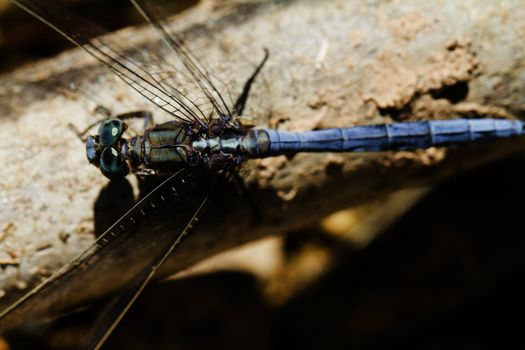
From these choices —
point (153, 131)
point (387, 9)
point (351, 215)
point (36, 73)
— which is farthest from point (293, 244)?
point (36, 73)

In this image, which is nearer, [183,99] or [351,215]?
[183,99]

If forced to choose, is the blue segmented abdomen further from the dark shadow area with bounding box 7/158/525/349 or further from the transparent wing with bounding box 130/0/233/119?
the dark shadow area with bounding box 7/158/525/349

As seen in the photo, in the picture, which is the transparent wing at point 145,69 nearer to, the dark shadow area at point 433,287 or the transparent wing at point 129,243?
the transparent wing at point 129,243

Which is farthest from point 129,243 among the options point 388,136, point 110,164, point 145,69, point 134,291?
point 388,136

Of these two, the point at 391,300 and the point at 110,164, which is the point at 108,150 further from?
the point at 391,300

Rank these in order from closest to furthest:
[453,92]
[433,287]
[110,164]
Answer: [110,164], [453,92], [433,287]

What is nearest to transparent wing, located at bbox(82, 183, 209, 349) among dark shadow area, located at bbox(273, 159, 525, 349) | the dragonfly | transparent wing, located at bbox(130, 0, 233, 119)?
the dragonfly

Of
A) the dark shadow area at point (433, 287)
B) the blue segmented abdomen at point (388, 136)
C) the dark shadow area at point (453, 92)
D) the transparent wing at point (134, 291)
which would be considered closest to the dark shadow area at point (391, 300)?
the dark shadow area at point (433, 287)

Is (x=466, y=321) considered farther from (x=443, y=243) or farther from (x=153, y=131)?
(x=153, y=131)
